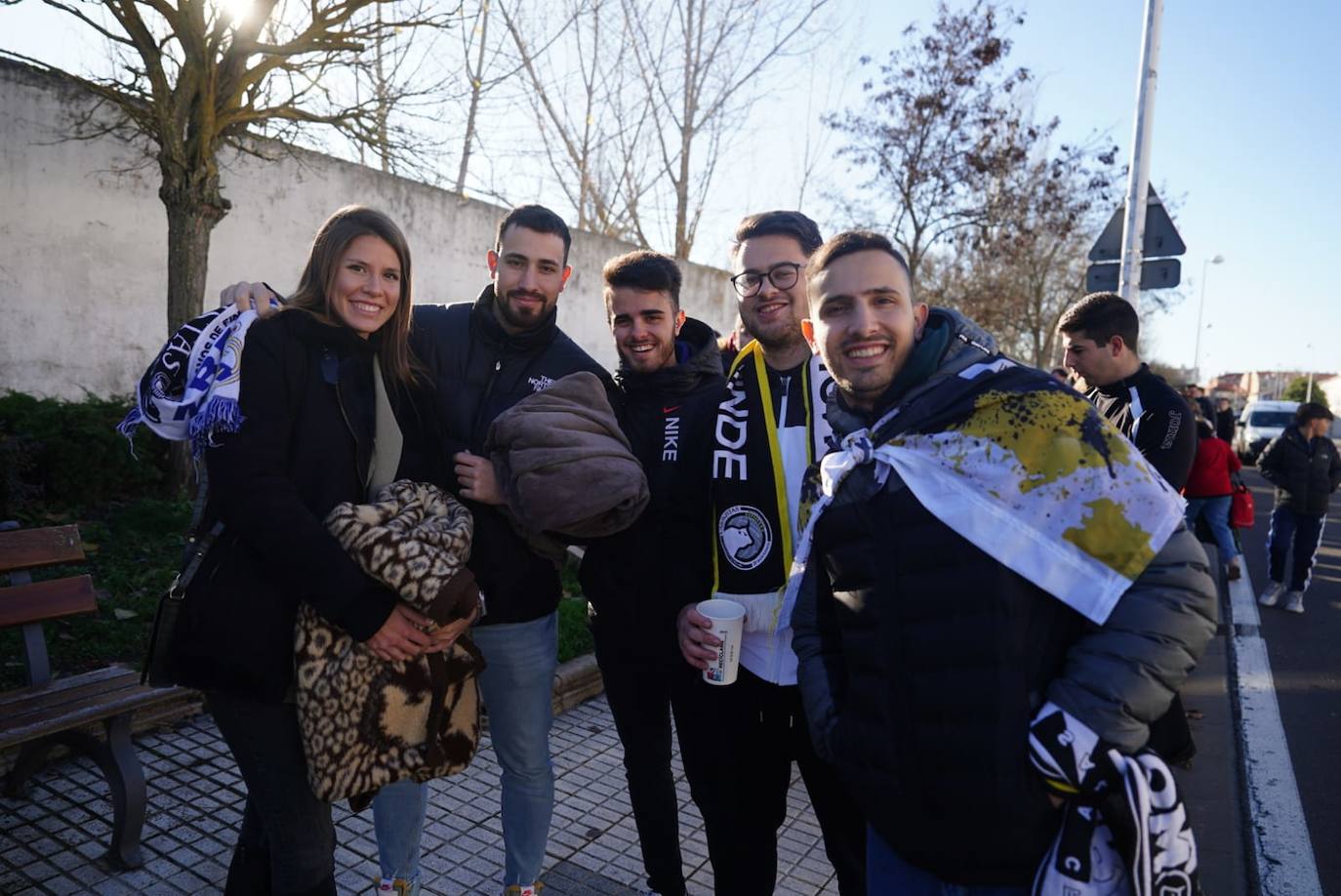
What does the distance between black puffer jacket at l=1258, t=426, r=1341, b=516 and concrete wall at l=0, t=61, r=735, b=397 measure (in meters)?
10.1

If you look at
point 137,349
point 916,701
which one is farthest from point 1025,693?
point 137,349

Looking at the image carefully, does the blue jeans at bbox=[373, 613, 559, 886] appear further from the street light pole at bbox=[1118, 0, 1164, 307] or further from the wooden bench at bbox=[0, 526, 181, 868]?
the street light pole at bbox=[1118, 0, 1164, 307]

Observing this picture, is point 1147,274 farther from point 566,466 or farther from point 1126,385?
point 566,466

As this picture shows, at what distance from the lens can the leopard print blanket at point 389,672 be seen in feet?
6.24

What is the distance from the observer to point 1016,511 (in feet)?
4.68

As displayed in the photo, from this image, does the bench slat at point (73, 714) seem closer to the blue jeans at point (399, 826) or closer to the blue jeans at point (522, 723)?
the blue jeans at point (399, 826)

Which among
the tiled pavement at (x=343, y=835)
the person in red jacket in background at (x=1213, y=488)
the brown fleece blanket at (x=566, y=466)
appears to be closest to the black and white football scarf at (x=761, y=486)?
the brown fleece blanket at (x=566, y=466)

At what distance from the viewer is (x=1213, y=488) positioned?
8133 millimetres

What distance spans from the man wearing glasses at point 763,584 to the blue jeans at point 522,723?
0.49 m

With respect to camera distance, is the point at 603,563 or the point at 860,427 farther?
the point at 603,563

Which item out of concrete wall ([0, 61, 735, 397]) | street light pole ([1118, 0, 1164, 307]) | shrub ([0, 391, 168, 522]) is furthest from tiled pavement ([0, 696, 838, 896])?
street light pole ([1118, 0, 1164, 307])

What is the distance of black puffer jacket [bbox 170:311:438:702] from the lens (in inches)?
72.7

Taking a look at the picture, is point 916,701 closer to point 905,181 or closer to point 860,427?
point 860,427

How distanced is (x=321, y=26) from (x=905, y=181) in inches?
407
